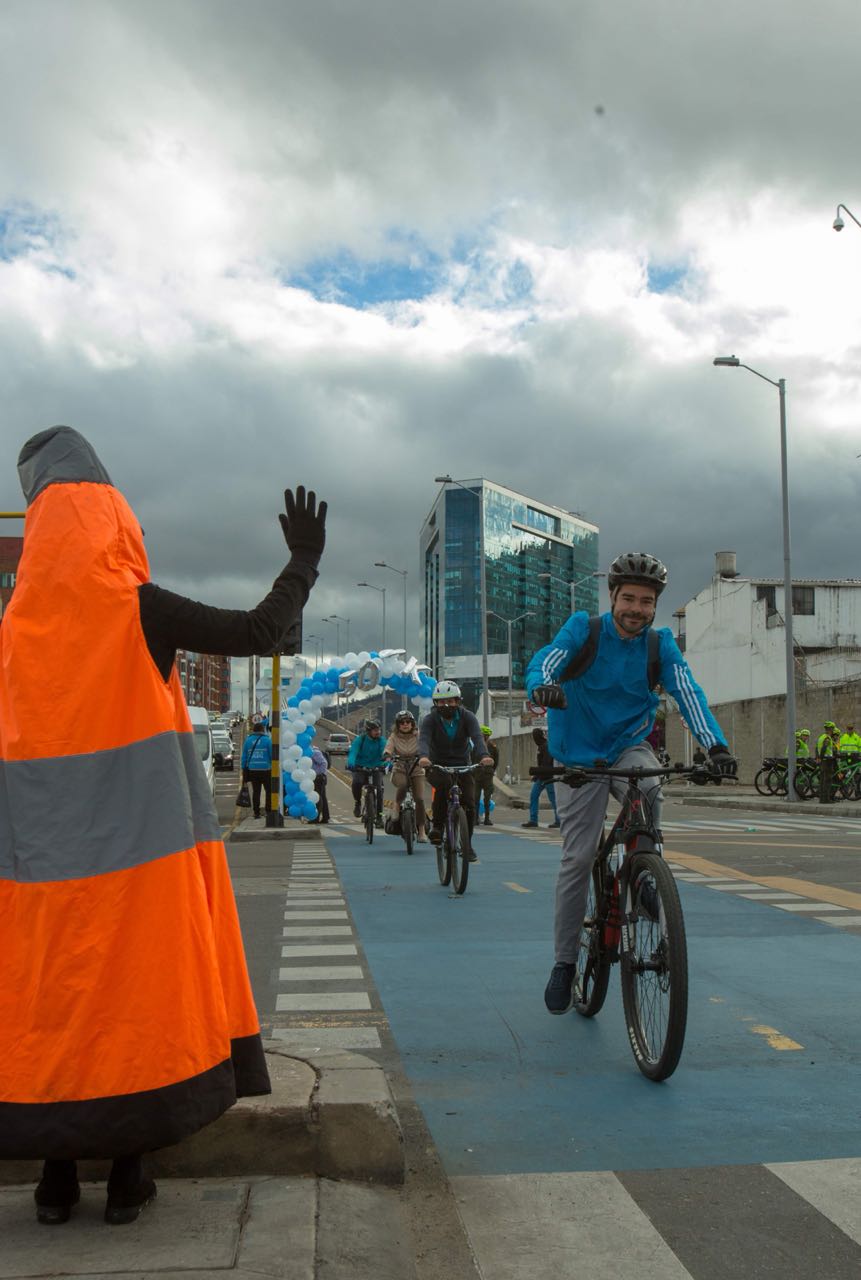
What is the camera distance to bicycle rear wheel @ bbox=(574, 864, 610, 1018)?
199 inches

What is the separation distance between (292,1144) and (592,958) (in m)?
2.13

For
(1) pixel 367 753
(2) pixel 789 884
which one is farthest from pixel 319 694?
(2) pixel 789 884

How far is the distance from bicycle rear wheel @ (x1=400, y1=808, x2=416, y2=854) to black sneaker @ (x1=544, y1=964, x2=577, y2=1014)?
9336 millimetres

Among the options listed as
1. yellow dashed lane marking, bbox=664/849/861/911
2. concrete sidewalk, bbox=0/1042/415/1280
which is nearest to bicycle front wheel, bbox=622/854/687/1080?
concrete sidewalk, bbox=0/1042/415/1280

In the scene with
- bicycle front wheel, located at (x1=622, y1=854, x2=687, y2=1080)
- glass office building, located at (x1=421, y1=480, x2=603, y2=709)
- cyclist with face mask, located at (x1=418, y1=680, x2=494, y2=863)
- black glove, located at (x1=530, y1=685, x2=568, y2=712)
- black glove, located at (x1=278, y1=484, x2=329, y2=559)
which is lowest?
bicycle front wheel, located at (x1=622, y1=854, x2=687, y2=1080)

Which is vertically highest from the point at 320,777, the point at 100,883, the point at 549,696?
the point at 549,696

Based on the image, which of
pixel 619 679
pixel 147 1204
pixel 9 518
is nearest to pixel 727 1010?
pixel 619 679

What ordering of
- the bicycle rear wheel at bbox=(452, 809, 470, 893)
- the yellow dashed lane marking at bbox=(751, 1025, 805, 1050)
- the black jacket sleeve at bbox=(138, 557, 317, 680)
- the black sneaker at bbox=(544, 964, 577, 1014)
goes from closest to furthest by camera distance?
the black jacket sleeve at bbox=(138, 557, 317, 680) < the yellow dashed lane marking at bbox=(751, 1025, 805, 1050) < the black sneaker at bbox=(544, 964, 577, 1014) < the bicycle rear wheel at bbox=(452, 809, 470, 893)

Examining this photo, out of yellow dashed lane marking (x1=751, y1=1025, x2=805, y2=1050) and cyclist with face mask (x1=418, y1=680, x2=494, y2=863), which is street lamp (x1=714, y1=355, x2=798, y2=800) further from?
yellow dashed lane marking (x1=751, y1=1025, x2=805, y2=1050)

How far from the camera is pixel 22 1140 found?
9.04ft

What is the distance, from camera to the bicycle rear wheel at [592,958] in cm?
506

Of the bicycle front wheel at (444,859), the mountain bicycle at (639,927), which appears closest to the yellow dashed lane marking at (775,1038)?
the mountain bicycle at (639,927)

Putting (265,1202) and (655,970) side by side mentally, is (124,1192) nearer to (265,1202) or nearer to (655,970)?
(265,1202)

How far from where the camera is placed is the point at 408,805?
1465cm
